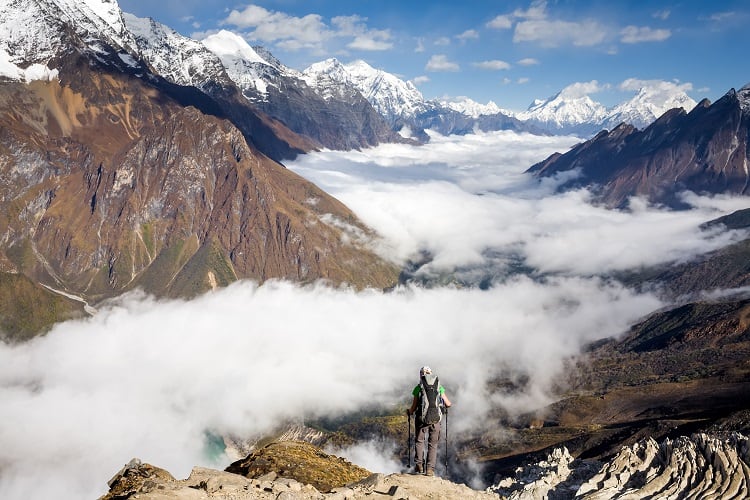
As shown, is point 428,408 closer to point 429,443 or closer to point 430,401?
point 430,401

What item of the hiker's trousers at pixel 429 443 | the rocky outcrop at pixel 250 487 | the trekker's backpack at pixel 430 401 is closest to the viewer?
the rocky outcrop at pixel 250 487

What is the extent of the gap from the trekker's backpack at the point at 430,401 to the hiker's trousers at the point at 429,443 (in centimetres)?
76

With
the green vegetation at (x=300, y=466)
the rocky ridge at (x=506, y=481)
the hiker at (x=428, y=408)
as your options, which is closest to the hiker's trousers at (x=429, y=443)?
the hiker at (x=428, y=408)

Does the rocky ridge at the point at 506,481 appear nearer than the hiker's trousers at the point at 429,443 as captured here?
Yes

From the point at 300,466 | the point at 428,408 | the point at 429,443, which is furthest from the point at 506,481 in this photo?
the point at 428,408

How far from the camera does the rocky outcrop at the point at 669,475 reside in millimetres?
66812

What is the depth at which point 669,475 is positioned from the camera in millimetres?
74438

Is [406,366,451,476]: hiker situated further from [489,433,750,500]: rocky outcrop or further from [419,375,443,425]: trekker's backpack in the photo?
[489,433,750,500]: rocky outcrop

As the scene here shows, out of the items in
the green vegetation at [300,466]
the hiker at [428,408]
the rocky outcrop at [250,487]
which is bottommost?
the green vegetation at [300,466]

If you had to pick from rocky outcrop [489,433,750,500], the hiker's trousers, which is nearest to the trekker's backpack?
the hiker's trousers

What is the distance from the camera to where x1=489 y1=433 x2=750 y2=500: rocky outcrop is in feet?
219

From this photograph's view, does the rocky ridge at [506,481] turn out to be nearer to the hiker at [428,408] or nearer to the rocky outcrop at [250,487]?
the rocky outcrop at [250,487]

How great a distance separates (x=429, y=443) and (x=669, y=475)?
176 ft

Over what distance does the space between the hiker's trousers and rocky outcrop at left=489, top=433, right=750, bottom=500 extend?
134 feet
